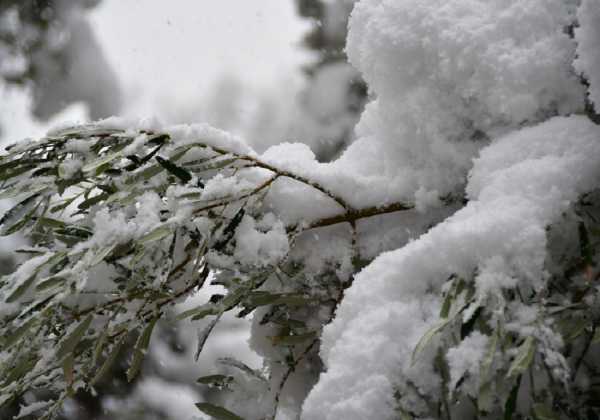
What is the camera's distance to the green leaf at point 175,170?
74cm

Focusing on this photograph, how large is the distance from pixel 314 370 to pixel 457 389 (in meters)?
0.41

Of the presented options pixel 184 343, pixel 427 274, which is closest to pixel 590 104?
pixel 427 274

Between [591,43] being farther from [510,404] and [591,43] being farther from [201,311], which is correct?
[201,311]

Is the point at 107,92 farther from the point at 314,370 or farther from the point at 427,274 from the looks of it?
the point at 427,274

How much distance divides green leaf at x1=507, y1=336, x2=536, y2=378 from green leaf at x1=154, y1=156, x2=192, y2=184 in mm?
493

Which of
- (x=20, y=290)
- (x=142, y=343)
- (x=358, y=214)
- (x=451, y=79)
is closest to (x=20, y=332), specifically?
(x=20, y=290)

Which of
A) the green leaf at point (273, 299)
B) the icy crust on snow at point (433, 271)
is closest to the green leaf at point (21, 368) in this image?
the green leaf at point (273, 299)

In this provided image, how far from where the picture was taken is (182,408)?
296 cm

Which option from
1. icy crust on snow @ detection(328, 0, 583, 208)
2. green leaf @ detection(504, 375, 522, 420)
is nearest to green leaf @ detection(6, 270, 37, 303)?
icy crust on snow @ detection(328, 0, 583, 208)

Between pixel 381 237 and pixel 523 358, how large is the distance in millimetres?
392

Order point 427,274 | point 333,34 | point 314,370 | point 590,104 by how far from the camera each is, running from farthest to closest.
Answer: point 333,34 < point 314,370 < point 590,104 < point 427,274

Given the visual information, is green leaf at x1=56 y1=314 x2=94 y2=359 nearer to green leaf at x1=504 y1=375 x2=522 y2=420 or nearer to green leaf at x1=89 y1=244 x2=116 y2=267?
green leaf at x1=89 y1=244 x2=116 y2=267

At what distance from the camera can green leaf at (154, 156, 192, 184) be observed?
2.44 feet

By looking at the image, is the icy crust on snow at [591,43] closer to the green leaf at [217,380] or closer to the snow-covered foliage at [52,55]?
the green leaf at [217,380]
